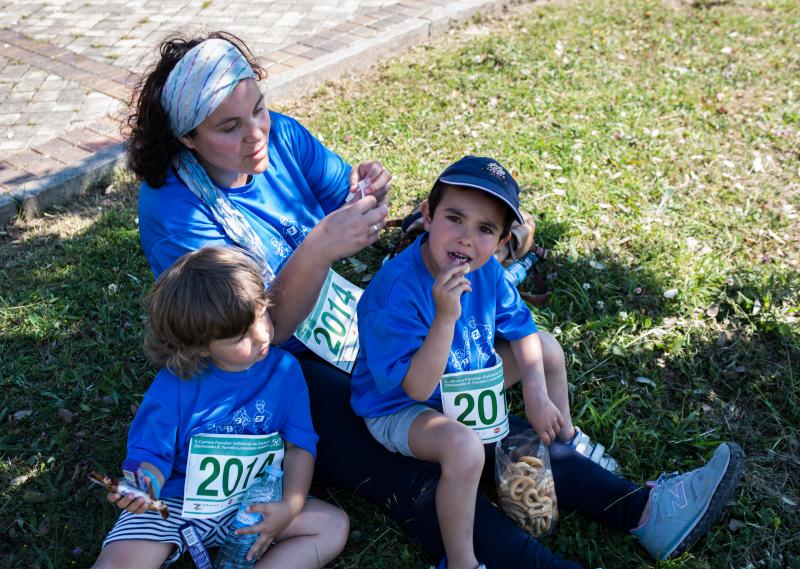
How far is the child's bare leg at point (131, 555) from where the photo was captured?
7.04ft

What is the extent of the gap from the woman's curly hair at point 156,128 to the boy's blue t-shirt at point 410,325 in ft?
2.62

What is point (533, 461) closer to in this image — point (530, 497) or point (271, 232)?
point (530, 497)

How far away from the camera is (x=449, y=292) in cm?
213

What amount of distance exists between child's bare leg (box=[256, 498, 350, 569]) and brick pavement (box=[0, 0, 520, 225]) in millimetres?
2875

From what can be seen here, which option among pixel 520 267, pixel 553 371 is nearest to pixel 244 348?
pixel 553 371

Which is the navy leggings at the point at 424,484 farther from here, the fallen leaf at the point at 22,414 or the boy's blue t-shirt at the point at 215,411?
the fallen leaf at the point at 22,414

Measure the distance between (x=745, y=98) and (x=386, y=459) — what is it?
166 inches

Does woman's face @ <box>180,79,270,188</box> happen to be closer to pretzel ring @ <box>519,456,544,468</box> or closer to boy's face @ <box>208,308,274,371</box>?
boy's face @ <box>208,308,274,371</box>

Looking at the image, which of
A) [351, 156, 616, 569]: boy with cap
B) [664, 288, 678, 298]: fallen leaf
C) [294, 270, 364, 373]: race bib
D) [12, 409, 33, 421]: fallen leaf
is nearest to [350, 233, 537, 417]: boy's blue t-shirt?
[351, 156, 616, 569]: boy with cap

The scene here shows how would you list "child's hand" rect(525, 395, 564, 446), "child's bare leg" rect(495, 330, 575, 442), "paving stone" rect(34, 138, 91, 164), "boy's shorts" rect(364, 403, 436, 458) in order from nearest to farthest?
"boy's shorts" rect(364, 403, 436, 458) → "child's hand" rect(525, 395, 564, 446) → "child's bare leg" rect(495, 330, 575, 442) → "paving stone" rect(34, 138, 91, 164)

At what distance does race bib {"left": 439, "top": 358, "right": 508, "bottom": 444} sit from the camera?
2412mm


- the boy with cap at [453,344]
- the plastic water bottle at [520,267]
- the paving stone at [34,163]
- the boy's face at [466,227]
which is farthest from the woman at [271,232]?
the paving stone at [34,163]

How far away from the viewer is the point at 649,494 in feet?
8.19

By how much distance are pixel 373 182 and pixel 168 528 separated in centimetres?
137
